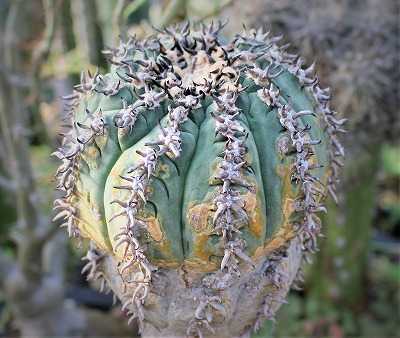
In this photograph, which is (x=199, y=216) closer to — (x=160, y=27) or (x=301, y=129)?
(x=301, y=129)

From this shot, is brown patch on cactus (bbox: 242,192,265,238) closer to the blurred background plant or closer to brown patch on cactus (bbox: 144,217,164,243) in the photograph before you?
brown patch on cactus (bbox: 144,217,164,243)

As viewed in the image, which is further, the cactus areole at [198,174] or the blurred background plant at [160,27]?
the blurred background plant at [160,27]

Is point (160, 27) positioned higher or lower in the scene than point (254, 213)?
higher

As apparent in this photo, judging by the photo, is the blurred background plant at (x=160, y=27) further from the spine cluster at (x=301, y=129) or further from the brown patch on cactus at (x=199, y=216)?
the brown patch on cactus at (x=199, y=216)

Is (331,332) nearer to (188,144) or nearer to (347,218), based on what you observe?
(347,218)

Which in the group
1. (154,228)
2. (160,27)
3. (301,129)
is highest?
(160,27)

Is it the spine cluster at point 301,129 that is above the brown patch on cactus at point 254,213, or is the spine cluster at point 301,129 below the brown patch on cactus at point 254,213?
above

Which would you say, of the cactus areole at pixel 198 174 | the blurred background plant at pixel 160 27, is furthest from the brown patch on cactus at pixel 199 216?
the blurred background plant at pixel 160 27

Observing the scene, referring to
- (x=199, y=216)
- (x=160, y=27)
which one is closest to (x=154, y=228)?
(x=199, y=216)

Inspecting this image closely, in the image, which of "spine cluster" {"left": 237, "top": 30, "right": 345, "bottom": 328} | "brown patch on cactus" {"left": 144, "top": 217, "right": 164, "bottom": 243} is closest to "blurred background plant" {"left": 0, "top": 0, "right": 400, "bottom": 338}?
"spine cluster" {"left": 237, "top": 30, "right": 345, "bottom": 328}

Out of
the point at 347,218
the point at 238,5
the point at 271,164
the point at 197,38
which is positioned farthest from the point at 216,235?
the point at 347,218
